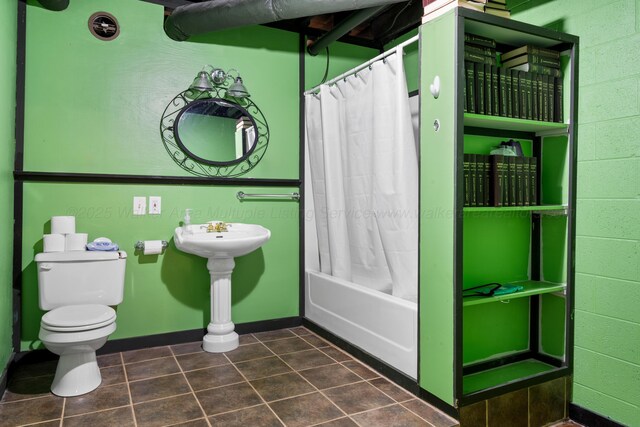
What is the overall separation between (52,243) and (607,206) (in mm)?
3031

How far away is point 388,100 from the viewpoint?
8.24 feet

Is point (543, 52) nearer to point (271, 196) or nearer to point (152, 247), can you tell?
point (271, 196)

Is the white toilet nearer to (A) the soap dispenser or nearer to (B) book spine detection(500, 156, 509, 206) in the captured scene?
(A) the soap dispenser

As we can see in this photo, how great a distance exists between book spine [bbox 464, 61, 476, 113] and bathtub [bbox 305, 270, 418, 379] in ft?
3.46

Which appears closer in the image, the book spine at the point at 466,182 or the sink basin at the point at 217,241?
the book spine at the point at 466,182

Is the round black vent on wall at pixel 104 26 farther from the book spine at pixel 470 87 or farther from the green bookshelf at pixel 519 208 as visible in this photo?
the green bookshelf at pixel 519 208

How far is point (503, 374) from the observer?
2387 mm

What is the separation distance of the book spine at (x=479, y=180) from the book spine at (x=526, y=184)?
A: 0.28 m

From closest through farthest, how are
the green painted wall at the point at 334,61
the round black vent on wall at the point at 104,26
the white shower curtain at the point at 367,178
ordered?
the white shower curtain at the point at 367,178
the round black vent on wall at the point at 104,26
the green painted wall at the point at 334,61

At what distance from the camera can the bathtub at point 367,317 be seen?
2340mm

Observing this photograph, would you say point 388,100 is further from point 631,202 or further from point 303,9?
point 631,202

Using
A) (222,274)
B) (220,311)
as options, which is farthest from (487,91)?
(220,311)

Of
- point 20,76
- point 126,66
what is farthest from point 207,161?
point 20,76

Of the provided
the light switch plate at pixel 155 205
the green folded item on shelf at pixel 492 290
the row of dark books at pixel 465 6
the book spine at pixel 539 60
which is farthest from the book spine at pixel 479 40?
the light switch plate at pixel 155 205
